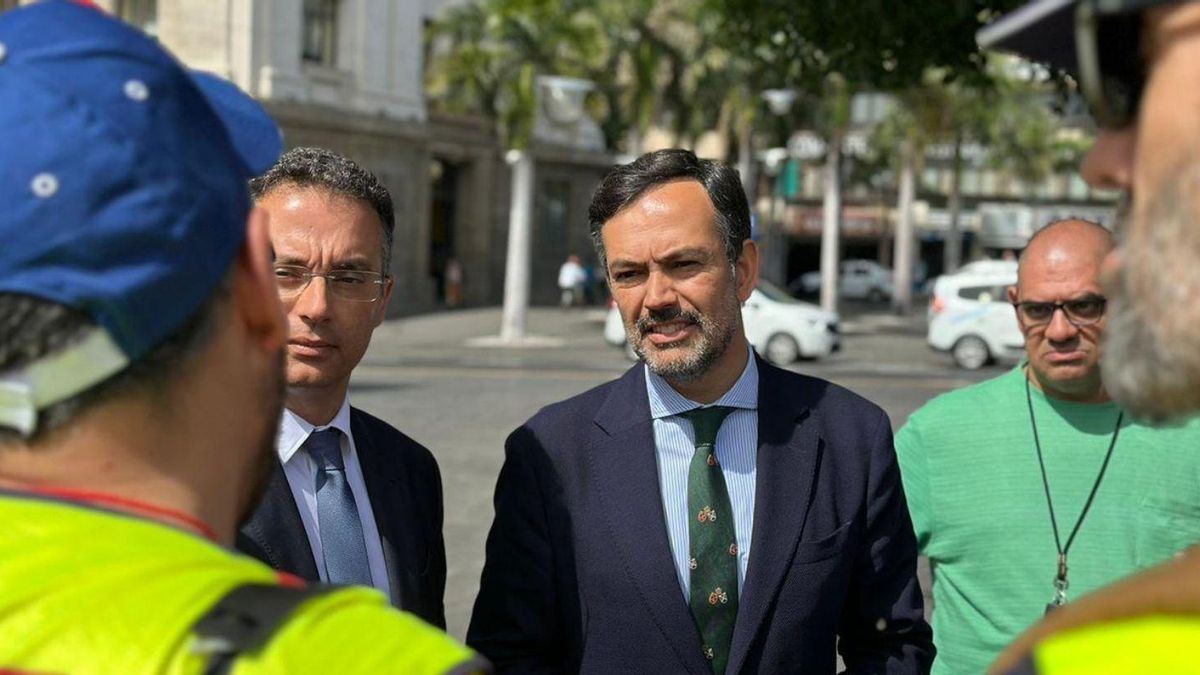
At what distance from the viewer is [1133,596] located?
1.13 meters

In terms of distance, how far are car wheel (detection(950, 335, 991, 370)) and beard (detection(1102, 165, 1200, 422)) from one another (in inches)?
997

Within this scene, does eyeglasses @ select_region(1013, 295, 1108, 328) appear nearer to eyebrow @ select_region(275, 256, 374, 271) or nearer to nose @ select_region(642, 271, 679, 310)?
nose @ select_region(642, 271, 679, 310)

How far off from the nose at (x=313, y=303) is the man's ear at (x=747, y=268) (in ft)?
3.36

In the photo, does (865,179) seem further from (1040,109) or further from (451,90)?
(451,90)

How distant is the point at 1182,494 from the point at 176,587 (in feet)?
9.95

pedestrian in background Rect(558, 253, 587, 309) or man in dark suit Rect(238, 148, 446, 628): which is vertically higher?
man in dark suit Rect(238, 148, 446, 628)

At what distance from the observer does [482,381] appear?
21.3 metres

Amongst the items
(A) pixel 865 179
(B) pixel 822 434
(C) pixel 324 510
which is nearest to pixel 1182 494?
(B) pixel 822 434

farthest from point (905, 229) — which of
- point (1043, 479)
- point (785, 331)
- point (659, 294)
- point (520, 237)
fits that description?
point (659, 294)

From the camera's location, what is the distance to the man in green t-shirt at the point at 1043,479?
3.75 metres

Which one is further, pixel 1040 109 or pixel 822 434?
pixel 1040 109

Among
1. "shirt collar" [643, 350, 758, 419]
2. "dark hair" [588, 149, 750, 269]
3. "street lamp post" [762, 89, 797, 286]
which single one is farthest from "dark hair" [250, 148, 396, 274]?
"street lamp post" [762, 89, 797, 286]

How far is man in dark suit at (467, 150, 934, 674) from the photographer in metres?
3.21

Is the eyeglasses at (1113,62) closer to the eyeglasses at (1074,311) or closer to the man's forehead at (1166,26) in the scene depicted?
the man's forehead at (1166,26)
